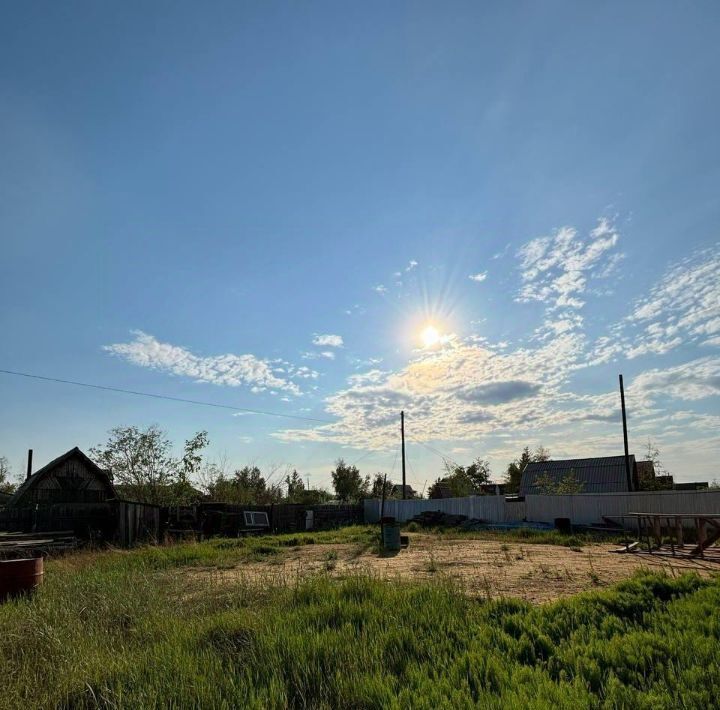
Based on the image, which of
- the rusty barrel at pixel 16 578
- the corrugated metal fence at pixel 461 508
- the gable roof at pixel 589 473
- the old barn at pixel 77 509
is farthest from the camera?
the gable roof at pixel 589 473

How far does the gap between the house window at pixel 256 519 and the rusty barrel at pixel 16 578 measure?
51.8ft

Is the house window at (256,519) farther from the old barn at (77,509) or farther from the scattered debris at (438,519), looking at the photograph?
the scattered debris at (438,519)

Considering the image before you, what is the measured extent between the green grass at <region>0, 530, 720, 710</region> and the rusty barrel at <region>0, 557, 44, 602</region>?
3.75 ft

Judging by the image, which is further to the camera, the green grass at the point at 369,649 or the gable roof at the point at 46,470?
the gable roof at the point at 46,470

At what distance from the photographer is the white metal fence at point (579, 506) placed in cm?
1936

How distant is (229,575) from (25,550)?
23.6 ft

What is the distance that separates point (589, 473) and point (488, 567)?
29749 mm

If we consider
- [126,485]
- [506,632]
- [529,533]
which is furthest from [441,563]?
[126,485]

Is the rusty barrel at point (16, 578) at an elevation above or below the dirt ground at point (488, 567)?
above

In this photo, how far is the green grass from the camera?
4039mm

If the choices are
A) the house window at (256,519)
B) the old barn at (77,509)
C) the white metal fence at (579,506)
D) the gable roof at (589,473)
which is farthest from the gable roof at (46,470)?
the gable roof at (589,473)

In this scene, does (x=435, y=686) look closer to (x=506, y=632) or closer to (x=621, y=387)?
(x=506, y=632)

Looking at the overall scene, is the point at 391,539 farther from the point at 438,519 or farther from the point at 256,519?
the point at 438,519

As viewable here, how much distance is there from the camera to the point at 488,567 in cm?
1091
